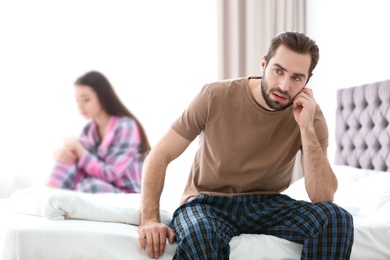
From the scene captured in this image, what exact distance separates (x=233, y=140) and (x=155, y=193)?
Answer: 0.37 metres

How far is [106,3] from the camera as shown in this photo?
14.6ft

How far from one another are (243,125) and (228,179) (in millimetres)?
221

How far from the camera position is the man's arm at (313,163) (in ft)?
6.70

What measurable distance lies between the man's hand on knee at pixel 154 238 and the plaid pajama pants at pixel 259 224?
42 millimetres

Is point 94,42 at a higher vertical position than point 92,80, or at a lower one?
higher

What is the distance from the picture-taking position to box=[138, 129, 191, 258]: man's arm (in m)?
1.78

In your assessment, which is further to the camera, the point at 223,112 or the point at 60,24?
the point at 60,24

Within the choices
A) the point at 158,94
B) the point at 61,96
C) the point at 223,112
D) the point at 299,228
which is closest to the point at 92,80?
the point at 61,96

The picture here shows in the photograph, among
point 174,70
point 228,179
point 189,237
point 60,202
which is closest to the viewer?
point 189,237

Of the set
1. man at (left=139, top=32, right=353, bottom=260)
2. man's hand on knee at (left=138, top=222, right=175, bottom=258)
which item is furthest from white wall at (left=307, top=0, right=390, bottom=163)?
man's hand on knee at (left=138, top=222, right=175, bottom=258)

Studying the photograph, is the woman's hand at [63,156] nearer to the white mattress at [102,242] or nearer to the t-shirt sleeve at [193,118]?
the white mattress at [102,242]

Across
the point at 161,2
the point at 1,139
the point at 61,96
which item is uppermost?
the point at 161,2

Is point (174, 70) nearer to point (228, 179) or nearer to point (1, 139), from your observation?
point (1, 139)

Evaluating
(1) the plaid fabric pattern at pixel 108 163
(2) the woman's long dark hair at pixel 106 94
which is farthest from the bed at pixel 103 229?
(2) the woman's long dark hair at pixel 106 94
